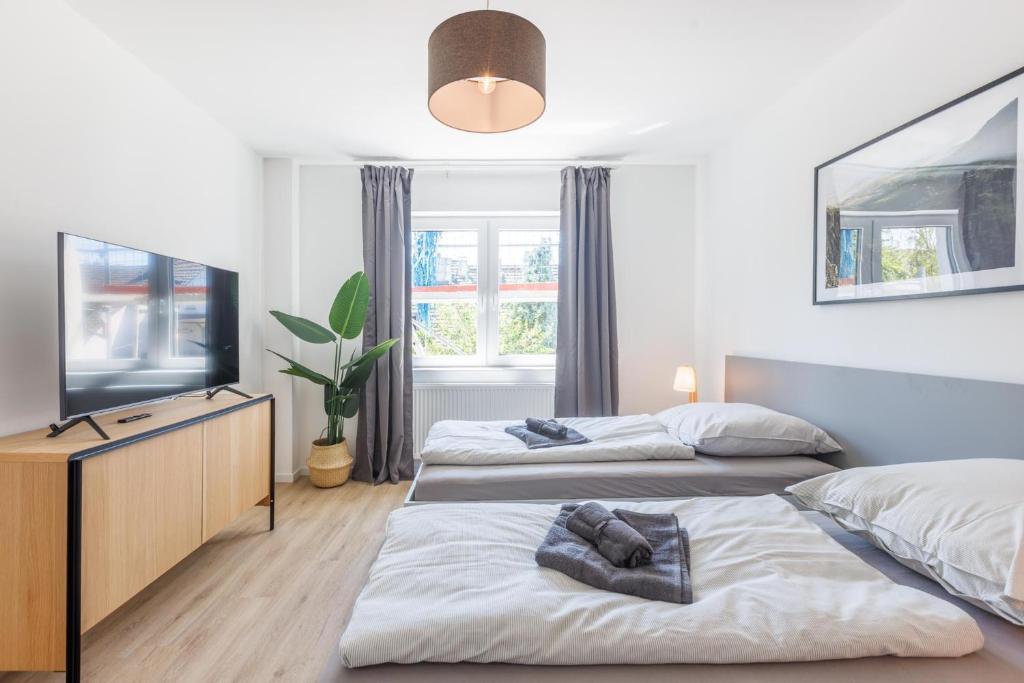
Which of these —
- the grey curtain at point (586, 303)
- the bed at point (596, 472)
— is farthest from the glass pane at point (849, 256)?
the grey curtain at point (586, 303)

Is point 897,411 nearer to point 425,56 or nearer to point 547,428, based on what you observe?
point 547,428

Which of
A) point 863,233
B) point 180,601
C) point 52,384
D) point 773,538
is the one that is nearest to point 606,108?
point 863,233

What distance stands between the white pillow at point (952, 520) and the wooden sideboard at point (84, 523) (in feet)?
7.88

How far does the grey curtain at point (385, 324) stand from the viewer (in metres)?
3.38

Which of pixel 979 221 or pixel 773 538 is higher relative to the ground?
pixel 979 221

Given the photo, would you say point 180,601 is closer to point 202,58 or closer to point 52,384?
point 52,384

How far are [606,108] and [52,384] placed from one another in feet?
9.88

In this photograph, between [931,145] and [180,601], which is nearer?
[931,145]

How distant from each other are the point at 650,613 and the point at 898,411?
1476 mm

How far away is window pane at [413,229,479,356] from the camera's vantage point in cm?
371

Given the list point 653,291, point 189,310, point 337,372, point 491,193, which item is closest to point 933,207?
point 653,291

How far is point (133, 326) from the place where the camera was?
187cm

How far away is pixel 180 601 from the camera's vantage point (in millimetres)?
1908

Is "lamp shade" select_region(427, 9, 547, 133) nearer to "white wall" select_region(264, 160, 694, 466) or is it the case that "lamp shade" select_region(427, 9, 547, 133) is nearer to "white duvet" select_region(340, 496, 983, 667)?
"white duvet" select_region(340, 496, 983, 667)
